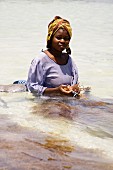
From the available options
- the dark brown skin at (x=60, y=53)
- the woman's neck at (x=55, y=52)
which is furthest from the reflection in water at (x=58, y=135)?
the woman's neck at (x=55, y=52)

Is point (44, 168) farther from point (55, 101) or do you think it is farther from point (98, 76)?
point (98, 76)

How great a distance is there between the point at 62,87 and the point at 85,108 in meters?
0.40

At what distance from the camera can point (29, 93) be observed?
569cm

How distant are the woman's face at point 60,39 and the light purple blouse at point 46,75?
0.21 m

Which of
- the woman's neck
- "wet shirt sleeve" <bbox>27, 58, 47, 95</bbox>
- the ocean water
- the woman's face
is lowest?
the ocean water

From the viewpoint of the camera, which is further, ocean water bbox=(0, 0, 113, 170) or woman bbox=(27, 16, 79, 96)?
woman bbox=(27, 16, 79, 96)

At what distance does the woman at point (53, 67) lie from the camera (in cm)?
540

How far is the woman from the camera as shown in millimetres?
5402

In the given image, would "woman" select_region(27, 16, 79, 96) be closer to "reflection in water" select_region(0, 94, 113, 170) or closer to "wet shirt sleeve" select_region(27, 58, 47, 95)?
"wet shirt sleeve" select_region(27, 58, 47, 95)

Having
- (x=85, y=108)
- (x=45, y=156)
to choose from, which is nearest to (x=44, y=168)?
(x=45, y=156)

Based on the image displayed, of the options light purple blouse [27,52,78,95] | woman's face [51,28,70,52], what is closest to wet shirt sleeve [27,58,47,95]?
light purple blouse [27,52,78,95]

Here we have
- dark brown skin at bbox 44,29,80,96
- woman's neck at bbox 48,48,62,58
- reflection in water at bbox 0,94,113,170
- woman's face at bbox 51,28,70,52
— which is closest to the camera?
reflection in water at bbox 0,94,113,170

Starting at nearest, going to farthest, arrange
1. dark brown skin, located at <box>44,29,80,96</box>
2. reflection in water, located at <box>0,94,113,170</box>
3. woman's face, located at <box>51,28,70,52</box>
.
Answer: reflection in water, located at <box>0,94,113,170</box>, dark brown skin, located at <box>44,29,80,96</box>, woman's face, located at <box>51,28,70,52</box>

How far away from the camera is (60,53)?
559 cm
